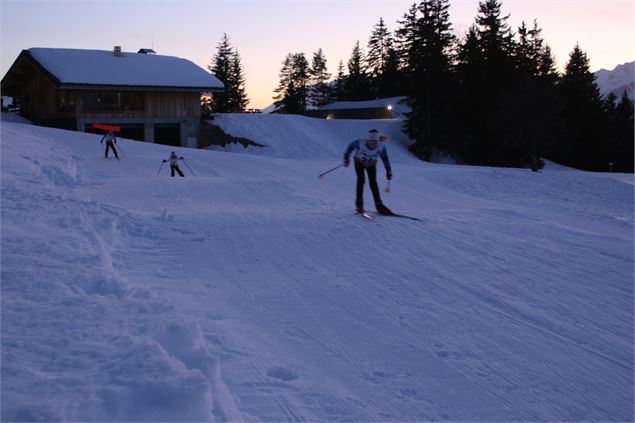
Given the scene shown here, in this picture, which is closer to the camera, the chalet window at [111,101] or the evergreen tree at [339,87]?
the chalet window at [111,101]

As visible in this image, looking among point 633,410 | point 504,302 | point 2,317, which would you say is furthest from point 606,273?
point 2,317

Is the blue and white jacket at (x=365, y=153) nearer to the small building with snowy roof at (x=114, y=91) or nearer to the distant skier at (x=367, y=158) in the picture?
the distant skier at (x=367, y=158)

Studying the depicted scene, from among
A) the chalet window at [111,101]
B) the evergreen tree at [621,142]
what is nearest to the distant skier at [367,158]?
the chalet window at [111,101]

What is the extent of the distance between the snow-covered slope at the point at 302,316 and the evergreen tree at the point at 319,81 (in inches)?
3552

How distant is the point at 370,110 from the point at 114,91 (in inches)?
1353

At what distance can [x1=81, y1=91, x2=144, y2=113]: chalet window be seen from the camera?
40.9m

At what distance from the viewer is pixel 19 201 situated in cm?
967

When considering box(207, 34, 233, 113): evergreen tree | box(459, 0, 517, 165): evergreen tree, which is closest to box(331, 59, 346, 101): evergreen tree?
box(207, 34, 233, 113): evergreen tree

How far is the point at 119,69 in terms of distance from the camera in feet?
137

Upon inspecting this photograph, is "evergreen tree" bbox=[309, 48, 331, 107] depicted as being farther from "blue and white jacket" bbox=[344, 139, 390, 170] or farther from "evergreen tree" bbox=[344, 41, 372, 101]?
"blue and white jacket" bbox=[344, 139, 390, 170]

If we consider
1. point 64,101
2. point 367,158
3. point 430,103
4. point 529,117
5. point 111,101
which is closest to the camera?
point 367,158

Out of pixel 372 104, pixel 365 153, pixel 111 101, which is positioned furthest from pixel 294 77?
pixel 365 153

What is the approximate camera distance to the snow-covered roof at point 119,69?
39209mm

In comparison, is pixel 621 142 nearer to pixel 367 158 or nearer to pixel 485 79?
pixel 485 79
